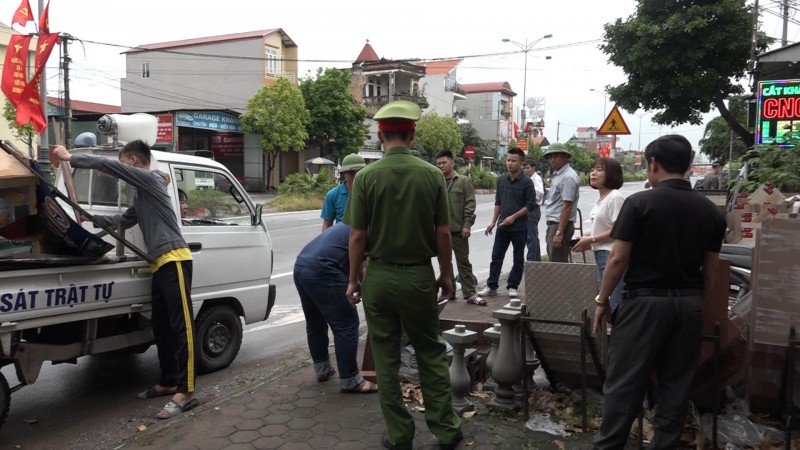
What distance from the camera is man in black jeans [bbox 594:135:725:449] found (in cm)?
293

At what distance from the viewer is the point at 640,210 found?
294 centimetres

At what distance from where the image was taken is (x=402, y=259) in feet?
11.0

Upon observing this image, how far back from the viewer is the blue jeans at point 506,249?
7.03 metres

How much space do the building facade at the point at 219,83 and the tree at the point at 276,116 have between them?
2150 millimetres

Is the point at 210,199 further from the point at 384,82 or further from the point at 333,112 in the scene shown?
the point at 384,82

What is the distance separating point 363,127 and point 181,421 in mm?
34006

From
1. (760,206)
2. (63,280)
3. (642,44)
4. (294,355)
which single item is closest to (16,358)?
(63,280)

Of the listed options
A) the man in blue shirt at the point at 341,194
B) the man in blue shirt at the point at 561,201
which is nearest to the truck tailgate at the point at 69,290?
the man in blue shirt at the point at 341,194

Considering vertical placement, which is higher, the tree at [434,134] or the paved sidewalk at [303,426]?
the tree at [434,134]

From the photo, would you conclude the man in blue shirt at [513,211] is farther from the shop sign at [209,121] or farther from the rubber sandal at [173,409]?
the shop sign at [209,121]

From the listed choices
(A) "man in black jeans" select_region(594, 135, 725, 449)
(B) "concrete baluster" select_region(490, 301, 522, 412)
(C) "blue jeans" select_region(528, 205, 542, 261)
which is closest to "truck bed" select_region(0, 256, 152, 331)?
(B) "concrete baluster" select_region(490, 301, 522, 412)

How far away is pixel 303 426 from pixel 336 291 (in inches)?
39.0

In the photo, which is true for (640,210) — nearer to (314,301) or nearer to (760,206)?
(314,301)

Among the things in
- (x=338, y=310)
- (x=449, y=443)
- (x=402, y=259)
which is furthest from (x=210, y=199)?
(x=449, y=443)
